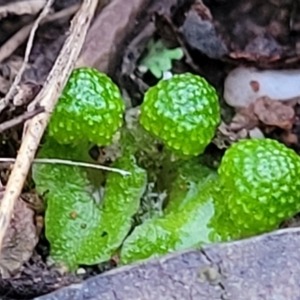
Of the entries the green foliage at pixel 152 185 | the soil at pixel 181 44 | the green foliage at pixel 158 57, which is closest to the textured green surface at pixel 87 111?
the green foliage at pixel 152 185

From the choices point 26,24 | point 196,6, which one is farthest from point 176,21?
point 26,24

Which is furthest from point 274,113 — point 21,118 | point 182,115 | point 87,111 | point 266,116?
point 21,118

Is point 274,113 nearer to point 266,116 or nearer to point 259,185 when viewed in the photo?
point 266,116

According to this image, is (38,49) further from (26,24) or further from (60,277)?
(60,277)

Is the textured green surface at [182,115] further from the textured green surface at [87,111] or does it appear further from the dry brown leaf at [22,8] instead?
the dry brown leaf at [22,8]

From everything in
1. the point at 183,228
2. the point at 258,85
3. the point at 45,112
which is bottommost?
the point at 183,228

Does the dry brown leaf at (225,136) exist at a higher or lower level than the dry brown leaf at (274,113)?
lower
